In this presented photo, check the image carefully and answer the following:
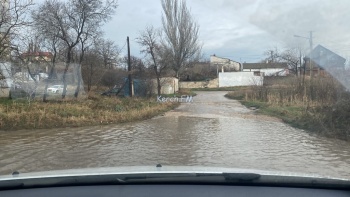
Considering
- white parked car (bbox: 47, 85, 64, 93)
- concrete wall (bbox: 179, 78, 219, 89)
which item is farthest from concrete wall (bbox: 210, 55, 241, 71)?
white parked car (bbox: 47, 85, 64, 93)

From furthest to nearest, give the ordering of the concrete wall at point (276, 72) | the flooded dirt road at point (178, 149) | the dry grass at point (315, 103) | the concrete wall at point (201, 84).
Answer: the concrete wall at point (201, 84) → the concrete wall at point (276, 72) → the dry grass at point (315, 103) → the flooded dirt road at point (178, 149)

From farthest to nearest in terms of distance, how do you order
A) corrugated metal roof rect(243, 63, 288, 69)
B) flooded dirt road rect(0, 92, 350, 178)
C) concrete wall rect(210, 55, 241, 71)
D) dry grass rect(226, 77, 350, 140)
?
1. concrete wall rect(210, 55, 241, 71)
2. corrugated metal roof rect(243, 63, 288, 69)
3. dry grass rect(226, 77, 350, 140)
4. flooded dirt road rect(0, 92, 350, 178)

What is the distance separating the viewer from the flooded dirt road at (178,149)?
9672mm

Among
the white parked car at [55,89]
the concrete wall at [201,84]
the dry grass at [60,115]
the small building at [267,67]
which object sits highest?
the small building at [267,67]

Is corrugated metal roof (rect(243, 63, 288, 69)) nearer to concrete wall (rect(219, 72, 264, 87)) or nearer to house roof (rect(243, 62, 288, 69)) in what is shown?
house roof (rect(243, 62, 288, 69))

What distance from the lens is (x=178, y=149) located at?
39.0 ft

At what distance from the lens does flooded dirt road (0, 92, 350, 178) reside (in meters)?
9.67

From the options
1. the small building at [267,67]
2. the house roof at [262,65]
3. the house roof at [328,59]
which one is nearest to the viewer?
the house roof at [328,59]

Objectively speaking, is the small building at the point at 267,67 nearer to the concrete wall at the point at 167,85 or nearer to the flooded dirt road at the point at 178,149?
the concrete wall at the point at 167,85

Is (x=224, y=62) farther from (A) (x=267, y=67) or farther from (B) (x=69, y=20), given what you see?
(B) (x=69, y=20)

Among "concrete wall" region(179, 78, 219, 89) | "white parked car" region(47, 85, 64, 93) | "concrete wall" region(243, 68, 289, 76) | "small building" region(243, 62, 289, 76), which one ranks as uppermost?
"small building" region(243, 62, 289, 76)

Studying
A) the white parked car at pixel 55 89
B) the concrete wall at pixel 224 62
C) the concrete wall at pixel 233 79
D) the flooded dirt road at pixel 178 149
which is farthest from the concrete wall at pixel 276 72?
the flooded dirt road at pixel 178 149

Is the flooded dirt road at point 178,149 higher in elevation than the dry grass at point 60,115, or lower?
lower

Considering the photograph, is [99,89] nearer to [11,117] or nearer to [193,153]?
[11,117]
